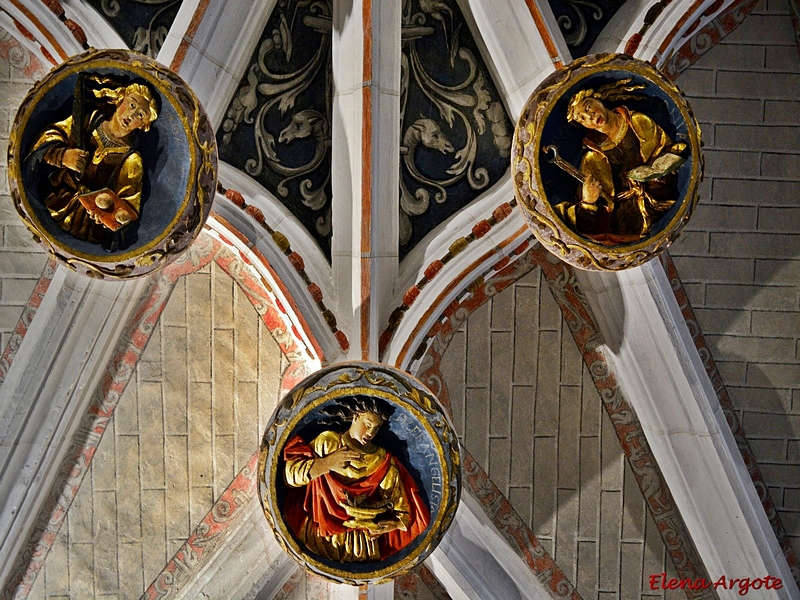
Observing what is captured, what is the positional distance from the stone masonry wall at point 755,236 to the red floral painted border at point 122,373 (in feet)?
8.22

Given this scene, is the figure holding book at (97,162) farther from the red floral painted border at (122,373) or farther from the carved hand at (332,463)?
the carved hand at (332,463)

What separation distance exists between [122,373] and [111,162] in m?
1.59

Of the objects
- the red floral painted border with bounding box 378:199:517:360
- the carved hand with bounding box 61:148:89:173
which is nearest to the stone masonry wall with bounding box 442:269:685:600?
the red floral painted border with bounding box 378:199:517:360

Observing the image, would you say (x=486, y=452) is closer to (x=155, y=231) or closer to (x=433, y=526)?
(x=433, y=526)

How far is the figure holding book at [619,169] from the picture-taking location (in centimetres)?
471

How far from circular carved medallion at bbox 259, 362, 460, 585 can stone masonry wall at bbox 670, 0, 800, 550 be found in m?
2.09

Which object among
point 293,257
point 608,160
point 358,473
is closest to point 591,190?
point 608,160

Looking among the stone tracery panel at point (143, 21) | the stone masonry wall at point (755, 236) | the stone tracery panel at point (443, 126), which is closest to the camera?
the stone tracery panel at point (143, 21)

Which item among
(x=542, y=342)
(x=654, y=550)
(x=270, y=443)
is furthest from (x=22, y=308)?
(x=654, y=550)

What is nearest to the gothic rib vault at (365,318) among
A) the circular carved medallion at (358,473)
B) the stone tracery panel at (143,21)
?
the stone tracery panel at (143,21)

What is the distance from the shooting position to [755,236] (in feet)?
18.9

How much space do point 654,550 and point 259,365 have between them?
273cm
